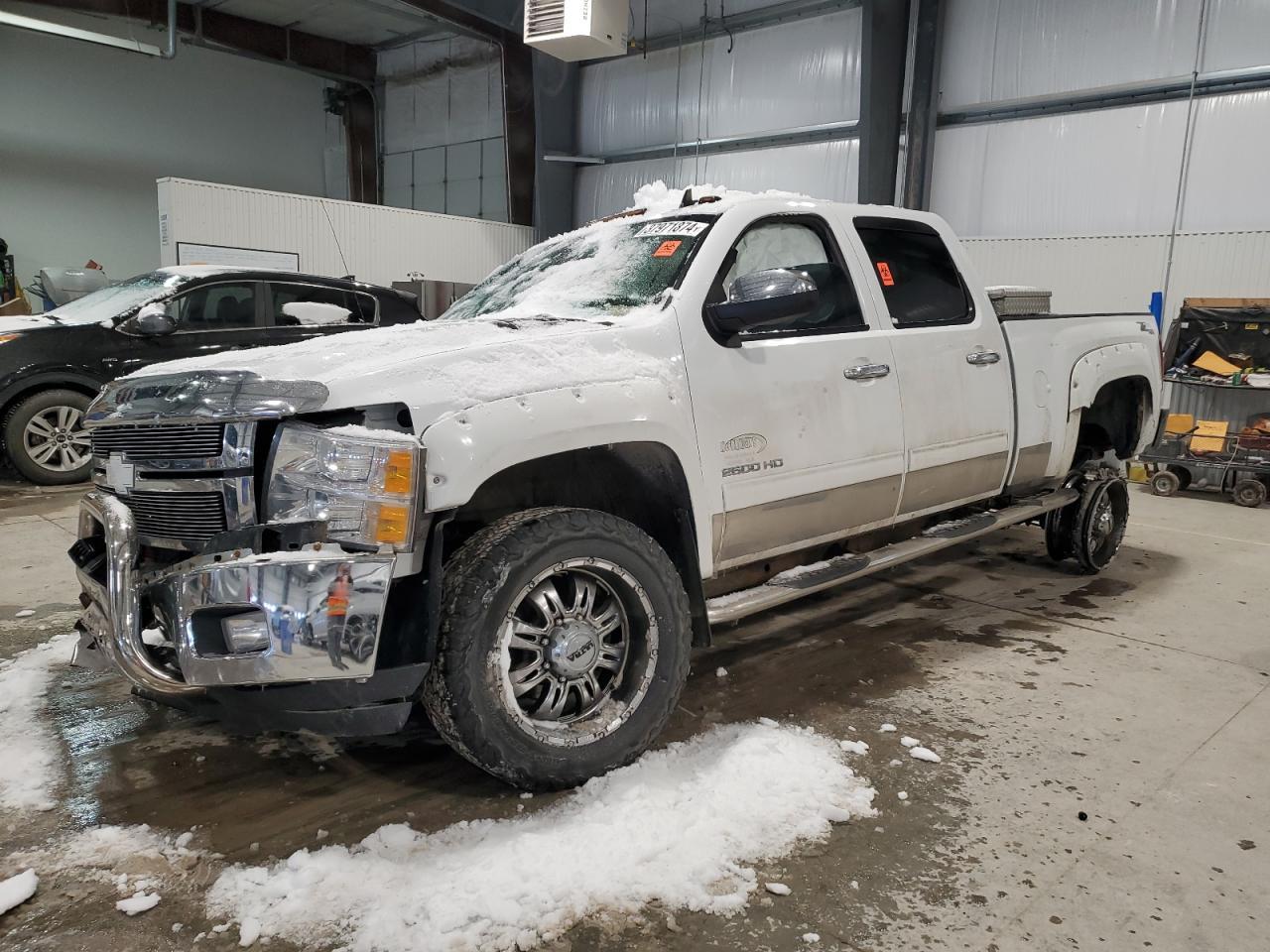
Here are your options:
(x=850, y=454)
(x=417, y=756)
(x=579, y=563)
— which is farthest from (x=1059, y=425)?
(x=417, y=756)

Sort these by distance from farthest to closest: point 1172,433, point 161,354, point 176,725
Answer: point 1172,433
point 161,354
point 176,725

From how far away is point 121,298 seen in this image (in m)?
7.79

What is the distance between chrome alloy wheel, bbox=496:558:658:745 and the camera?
259 cm

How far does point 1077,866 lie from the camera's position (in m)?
2.32

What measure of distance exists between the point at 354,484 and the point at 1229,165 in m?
11.4

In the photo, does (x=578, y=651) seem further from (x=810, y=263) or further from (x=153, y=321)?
(x=153, y=321)

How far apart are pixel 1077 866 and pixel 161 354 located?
25.0ft

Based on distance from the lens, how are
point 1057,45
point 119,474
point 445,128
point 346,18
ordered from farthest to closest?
1. point 445,128
2. point 346,18
3. point 1057,45
4. point 119,474

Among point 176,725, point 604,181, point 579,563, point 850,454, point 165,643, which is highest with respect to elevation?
point 604,181

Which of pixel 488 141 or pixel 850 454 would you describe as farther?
pixel 488 141

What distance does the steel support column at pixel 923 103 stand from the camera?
11906 mm

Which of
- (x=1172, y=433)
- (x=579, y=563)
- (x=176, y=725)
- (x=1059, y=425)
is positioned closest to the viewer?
(x=579, y=563)

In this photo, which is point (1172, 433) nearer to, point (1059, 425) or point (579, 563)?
point (1059, 425)

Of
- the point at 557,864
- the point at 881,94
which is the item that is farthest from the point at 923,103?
the point at 557,864
